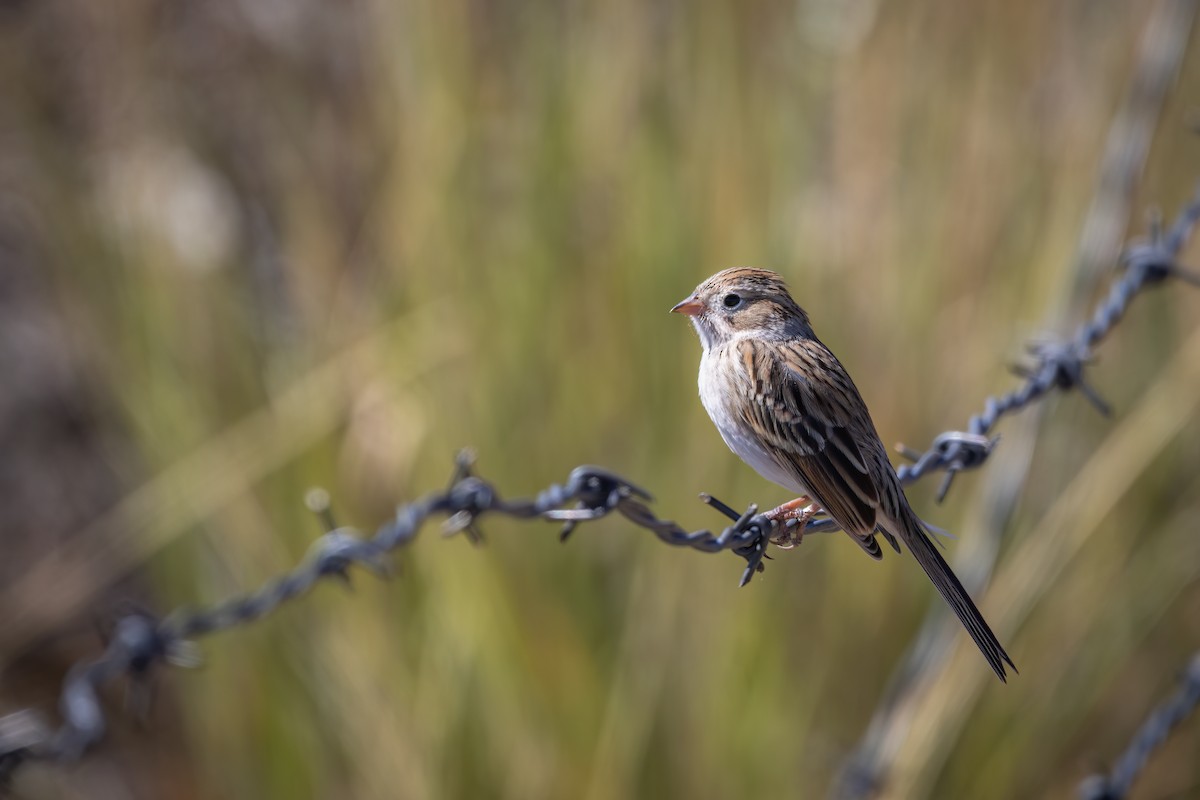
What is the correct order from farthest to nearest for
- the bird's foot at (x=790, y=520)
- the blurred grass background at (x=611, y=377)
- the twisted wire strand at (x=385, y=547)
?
1. the blurred grass background at (x=611, y=377)
2. the bird's foot at (x=790, y=520)
3. the twisted wire strand at (x=385, y=547)

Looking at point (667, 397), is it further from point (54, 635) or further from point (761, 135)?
point (54, 635)

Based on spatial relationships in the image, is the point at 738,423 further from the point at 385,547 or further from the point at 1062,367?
the point at 385,547

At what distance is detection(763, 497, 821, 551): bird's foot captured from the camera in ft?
9.68

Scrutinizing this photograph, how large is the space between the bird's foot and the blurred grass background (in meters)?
0.62

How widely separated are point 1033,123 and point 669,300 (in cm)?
174

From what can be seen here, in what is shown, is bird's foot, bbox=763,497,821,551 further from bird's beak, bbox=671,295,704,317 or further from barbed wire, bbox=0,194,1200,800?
bird's beak, bbox=671,295,704,317

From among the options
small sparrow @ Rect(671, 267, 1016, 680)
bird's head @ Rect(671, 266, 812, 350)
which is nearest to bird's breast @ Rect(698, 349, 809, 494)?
small sparrow @ Rect(671, 267, 1016, 680)

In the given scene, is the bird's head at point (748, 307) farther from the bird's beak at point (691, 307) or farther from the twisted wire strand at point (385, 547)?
the twisted wire strand at point (385, 547)

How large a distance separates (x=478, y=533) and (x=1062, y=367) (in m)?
1.36

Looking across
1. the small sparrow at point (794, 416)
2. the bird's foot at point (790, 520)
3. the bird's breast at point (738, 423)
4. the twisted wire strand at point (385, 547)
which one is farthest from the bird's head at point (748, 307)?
the twisted wire strand at point (385, 547)

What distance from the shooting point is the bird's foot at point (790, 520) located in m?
2.95

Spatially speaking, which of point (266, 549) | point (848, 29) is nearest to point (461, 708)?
point (266, 549)

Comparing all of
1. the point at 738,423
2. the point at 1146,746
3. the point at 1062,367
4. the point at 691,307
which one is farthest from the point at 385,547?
the point at 1146,746

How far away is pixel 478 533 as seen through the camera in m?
2.53
